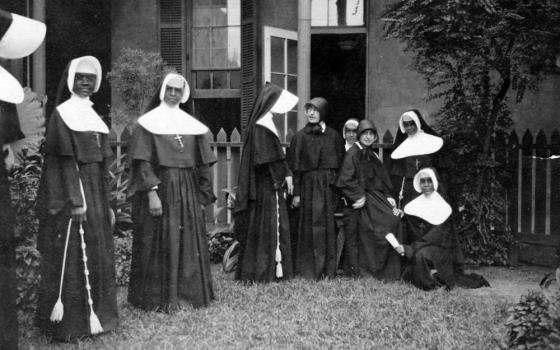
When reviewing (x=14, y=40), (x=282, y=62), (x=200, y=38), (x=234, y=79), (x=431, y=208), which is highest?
(x=200, y=38)

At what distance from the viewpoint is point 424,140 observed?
659 cm

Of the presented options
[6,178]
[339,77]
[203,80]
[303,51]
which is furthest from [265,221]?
[339,77]

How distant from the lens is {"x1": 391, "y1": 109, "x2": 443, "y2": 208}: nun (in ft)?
21.4

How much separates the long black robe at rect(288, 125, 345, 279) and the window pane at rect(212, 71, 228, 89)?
13.0 feet

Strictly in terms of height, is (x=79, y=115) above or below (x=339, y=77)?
below

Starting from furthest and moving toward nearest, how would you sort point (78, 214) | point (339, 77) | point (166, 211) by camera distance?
point (339, 77) → point (166, 211) → point (78, 214)

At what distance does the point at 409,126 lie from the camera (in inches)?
260

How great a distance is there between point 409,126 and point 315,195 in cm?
124

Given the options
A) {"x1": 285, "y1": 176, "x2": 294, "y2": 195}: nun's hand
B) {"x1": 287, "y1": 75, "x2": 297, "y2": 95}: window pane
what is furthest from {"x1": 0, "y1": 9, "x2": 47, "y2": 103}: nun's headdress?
{"x1": 287, "y1": 75, "x2": 297, "y2": 95}: window pane

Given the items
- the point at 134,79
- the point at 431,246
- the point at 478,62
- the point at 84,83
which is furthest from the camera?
the point at 134,79

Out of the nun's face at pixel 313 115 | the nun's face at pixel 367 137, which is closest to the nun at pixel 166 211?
the nun's face at pixel 313 115

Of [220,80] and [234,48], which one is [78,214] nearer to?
[220,80]

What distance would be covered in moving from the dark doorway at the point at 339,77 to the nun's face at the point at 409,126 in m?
5.07

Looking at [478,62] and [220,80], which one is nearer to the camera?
[478,62]
